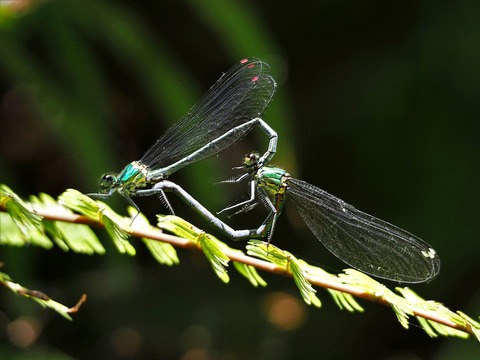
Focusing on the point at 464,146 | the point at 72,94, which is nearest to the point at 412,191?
the point at 464,146

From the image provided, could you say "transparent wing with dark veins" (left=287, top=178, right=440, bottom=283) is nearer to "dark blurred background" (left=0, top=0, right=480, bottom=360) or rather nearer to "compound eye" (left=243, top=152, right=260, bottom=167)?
"compound eye" (left=243, top=152, right=260, bottom=167)

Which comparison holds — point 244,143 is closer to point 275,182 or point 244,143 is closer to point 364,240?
point 275,182

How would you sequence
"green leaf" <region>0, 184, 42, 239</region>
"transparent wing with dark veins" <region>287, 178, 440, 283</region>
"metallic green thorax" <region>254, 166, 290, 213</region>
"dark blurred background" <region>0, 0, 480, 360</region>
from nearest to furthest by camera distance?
"green leaf" <region>0, 184, 42, 239</region> → "transparent wing with dark veins" <region>287, 178, 440, 283</region> → "metallic green thorax" <region>254, 166, 290, 213</region> → "dark blurred background" <region>0, 0, 480, 360</region>

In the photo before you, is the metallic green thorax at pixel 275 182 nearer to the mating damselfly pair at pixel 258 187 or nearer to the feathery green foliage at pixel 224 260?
the mating damselfly pair at pixel 258 187

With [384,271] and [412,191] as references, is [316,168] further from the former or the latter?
[384,271]

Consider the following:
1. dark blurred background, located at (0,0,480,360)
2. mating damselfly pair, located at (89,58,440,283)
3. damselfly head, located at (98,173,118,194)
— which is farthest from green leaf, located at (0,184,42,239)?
dark blurred background, located at (0,0,480,360)

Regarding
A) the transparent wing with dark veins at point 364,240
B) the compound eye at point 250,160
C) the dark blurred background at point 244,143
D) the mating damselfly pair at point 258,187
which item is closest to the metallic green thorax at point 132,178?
the mating damselfly pair at point 258,187

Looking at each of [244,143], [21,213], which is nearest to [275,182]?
[21,213]
